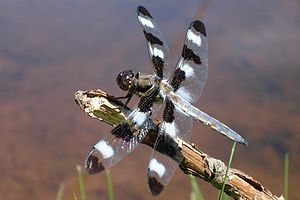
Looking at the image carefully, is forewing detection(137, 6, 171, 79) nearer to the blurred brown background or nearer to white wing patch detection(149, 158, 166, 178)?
white wing patch detection(149, 158, 166, 178)

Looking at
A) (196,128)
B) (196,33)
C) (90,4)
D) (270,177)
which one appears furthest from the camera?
(90,4)

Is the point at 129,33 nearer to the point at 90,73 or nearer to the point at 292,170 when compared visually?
the point at 90,73

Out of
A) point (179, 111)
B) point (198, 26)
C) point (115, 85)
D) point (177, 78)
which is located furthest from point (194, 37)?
point (115, 85)

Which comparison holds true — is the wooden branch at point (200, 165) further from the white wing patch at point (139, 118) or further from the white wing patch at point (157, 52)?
the white wing patch at point (157, 52)

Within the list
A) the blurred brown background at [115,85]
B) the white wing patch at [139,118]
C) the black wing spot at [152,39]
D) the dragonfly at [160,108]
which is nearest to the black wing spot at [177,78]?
the dragonfly at [160,108]

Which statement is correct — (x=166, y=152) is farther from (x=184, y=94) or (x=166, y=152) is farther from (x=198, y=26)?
(x=198, y=26)

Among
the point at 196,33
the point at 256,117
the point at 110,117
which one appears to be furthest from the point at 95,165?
the point at 256,117

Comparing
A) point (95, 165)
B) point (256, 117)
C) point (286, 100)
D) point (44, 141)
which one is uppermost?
point (286, 100)

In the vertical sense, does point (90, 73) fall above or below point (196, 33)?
above
